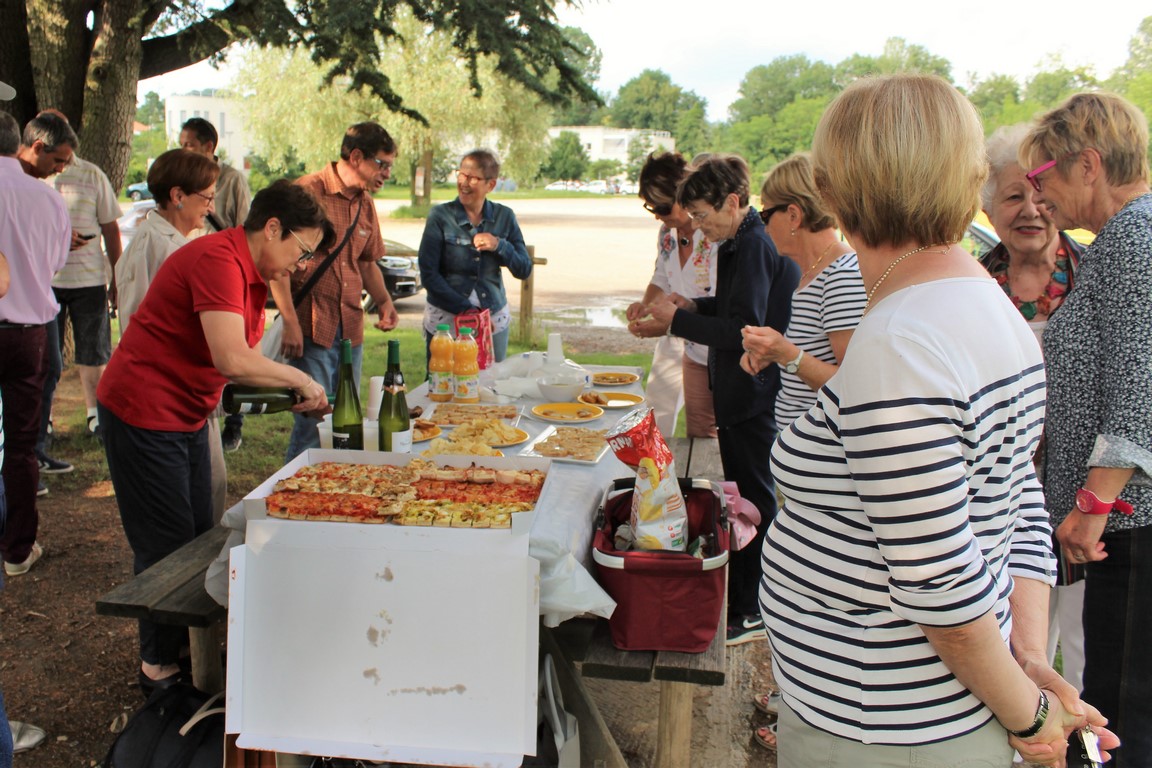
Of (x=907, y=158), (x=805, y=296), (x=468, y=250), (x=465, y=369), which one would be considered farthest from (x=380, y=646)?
(x=468, y=250)

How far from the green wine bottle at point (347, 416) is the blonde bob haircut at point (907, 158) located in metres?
1.92

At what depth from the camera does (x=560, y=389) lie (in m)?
3.92

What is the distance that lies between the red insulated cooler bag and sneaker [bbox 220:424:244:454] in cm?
471

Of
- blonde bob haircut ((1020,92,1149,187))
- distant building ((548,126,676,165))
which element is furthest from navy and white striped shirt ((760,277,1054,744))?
distant building ((548,126,676,165))

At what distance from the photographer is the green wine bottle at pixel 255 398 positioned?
2.73m

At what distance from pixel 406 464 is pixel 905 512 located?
168 centimetres

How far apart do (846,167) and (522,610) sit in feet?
4.15

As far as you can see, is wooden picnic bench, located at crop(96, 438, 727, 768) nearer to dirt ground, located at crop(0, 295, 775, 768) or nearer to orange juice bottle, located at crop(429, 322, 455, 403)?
dirt ground, located at crop(0, 295, 775, 768)

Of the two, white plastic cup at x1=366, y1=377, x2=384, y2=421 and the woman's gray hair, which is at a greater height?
the woman's gray hair

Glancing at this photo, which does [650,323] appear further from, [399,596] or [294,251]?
[399,596]

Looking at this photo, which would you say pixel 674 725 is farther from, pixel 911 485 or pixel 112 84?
pixel 112 84

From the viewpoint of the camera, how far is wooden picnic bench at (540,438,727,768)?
2.18 metres

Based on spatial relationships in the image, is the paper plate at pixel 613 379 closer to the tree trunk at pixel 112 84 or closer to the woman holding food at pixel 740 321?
the woman holding food at pixel 740 321

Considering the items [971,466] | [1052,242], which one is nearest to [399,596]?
[971,466]
